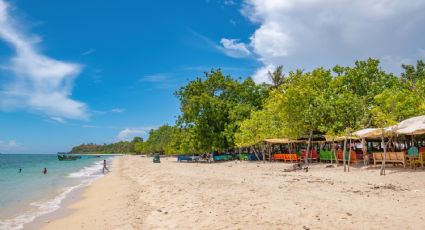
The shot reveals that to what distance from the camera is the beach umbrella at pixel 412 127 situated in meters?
15.6

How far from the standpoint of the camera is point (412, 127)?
632 inches

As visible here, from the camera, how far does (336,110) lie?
857 inches

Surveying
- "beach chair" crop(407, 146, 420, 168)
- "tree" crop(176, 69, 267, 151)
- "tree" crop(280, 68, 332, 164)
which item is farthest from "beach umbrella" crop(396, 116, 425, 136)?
"tree" crop(176, 69, 267, 151)

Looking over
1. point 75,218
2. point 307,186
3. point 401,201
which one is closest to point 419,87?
point 307,186

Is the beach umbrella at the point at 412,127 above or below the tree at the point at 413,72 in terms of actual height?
below

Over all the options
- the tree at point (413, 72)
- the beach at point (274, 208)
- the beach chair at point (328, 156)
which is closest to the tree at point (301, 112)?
the beach chair at point (328, 156)

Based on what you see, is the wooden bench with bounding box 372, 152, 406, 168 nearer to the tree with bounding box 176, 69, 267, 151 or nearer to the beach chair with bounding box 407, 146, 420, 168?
the beach chair with bounding box 407, 146, 420, 168

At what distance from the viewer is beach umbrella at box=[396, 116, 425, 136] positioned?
51.2 feet

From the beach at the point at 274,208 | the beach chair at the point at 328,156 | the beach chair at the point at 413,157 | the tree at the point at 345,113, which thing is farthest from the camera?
the beach chair at the point at 328,156

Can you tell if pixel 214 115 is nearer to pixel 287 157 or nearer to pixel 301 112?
pixel 287 157

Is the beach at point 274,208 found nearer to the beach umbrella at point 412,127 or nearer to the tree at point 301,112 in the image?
the beach umbrella at point 412,127

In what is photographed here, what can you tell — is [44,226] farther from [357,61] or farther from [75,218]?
[357,61]

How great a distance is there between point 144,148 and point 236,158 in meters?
91.6

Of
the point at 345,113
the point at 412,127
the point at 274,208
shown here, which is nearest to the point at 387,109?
the point at 412,127
